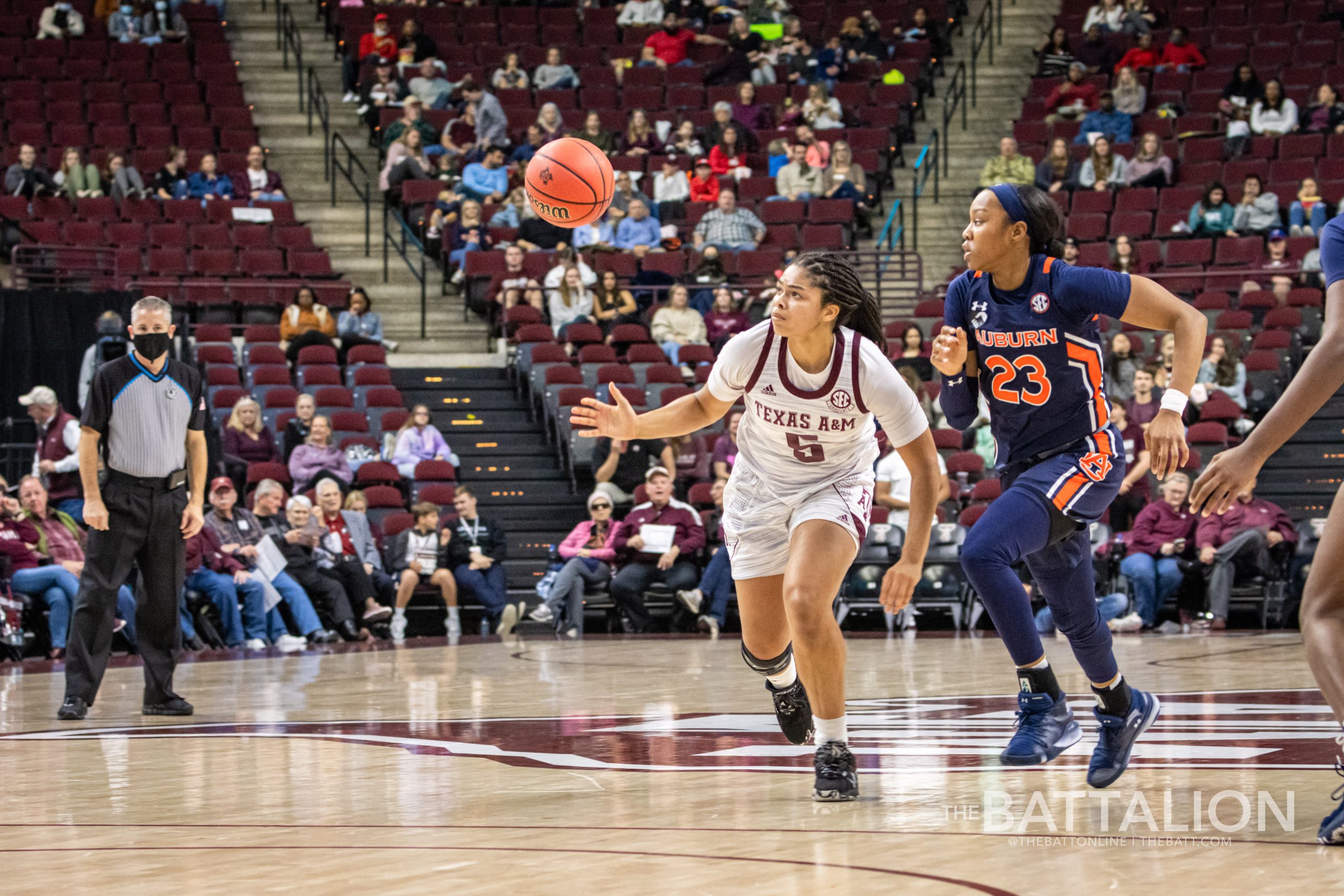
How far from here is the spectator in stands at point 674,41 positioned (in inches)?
808

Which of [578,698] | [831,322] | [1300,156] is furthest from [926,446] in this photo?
[1300,156]

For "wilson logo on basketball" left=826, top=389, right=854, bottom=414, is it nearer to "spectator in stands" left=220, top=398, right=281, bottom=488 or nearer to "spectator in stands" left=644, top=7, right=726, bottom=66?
"spectator in stands" left=220, top=398, right=281, bottom=488

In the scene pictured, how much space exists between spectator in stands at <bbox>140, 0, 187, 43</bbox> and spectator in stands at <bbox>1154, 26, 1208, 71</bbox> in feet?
41.3

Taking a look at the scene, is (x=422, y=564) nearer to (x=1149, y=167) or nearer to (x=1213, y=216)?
(x=1213, y=216)

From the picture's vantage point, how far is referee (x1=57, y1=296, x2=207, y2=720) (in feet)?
22.4

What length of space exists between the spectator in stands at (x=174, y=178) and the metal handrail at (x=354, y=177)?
185cm

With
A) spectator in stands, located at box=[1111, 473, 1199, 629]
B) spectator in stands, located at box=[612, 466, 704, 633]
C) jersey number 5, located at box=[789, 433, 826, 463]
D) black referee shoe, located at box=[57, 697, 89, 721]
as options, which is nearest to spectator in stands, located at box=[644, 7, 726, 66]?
spectator in stands, located at box=[612, 466, 704, 633]

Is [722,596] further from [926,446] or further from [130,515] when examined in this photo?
[926,446]

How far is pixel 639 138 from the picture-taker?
18203 mm

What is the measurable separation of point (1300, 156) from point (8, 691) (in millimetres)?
14329

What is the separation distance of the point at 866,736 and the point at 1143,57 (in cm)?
1574

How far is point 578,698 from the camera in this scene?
7.20 m

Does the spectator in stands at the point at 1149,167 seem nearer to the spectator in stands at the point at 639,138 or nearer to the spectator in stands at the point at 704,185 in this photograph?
the spectator in stands at the point at 704,185

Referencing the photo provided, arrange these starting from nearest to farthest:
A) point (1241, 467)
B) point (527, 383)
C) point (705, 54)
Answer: point (1241, 467) → point (527, 383) → point (705, 54)
